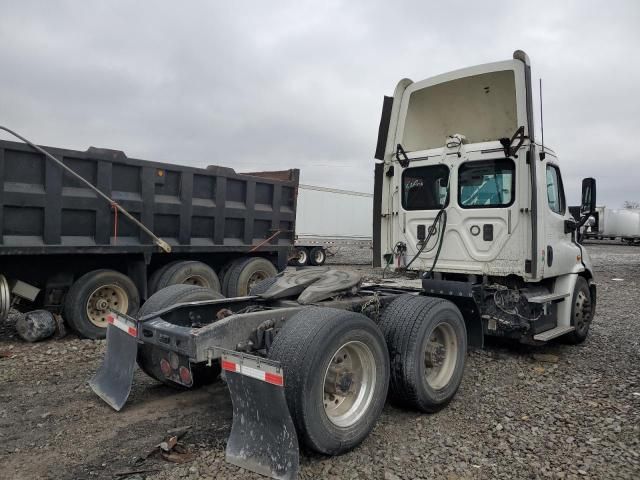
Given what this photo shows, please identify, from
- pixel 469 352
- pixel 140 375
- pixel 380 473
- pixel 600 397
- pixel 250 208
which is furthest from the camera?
pixel 250 208

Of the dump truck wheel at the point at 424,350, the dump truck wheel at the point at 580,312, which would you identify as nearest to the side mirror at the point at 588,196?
the dump truck wheel at the point at 580,312

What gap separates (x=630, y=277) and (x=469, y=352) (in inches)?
491

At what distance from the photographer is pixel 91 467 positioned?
10.4 feet

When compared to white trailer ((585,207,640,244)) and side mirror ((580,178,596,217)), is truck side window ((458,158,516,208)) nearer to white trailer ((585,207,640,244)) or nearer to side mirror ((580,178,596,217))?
side mirror ((580,178,596,217))

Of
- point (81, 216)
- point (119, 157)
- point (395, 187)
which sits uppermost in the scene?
point (119, 157)

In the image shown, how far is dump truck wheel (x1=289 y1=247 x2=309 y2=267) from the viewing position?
20.2m

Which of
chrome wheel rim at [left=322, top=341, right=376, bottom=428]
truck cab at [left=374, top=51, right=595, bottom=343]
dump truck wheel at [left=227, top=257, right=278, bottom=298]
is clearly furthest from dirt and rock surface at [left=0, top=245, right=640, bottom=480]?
dump truck wheel at [left=227, top=257, right=278, bottom=298]

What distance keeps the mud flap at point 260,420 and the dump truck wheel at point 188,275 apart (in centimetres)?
444

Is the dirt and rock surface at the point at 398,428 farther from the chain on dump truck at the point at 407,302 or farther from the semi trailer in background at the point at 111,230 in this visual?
the semi trailer in background at the point at 111,230

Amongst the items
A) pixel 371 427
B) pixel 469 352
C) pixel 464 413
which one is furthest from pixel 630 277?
pixel 371 427

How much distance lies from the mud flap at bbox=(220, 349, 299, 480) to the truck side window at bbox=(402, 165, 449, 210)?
12.5 ft

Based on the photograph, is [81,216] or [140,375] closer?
[140,375]

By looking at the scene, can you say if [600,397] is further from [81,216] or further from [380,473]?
[81,216]

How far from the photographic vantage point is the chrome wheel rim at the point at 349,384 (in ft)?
Result: 11.2
